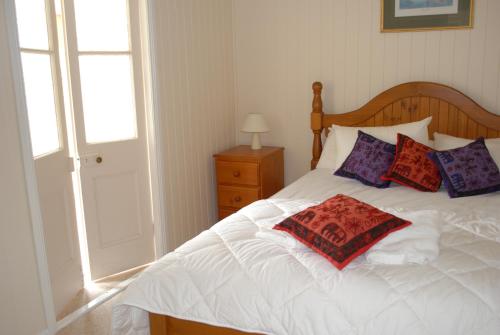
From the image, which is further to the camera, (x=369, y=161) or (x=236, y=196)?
(x=236, y=196)

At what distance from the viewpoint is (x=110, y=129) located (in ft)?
10.0

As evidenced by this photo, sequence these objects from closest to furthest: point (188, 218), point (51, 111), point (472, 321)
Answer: point (472, 321) < point (51, 111) < point (188, 218)

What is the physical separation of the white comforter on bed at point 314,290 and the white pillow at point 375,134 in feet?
3.60

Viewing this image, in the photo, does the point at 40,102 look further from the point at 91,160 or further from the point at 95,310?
the point at 95,310

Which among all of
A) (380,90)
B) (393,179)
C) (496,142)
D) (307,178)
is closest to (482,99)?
(496,142)

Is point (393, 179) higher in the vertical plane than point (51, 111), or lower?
lower

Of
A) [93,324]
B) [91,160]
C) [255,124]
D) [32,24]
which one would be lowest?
[93,324]

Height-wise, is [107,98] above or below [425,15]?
below

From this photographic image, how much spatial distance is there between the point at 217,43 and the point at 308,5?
76 cm

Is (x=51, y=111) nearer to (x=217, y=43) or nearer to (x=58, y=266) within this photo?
(x=58, y=266)

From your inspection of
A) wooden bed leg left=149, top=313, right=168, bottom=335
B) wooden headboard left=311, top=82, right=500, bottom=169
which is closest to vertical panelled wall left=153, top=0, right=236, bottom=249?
wooden headboard left=311, top=82, right=500, bottom=169

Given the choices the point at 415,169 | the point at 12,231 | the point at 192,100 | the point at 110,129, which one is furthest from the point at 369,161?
the point at 12,231

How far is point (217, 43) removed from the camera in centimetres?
375

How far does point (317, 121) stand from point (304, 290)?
2154 millimetres
